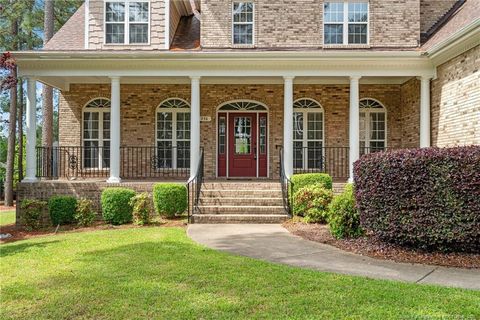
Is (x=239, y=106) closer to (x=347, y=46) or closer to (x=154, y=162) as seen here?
(x=154, y=162)

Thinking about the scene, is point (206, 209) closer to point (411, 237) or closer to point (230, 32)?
point (411, 237)

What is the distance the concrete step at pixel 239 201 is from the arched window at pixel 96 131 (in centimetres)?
505

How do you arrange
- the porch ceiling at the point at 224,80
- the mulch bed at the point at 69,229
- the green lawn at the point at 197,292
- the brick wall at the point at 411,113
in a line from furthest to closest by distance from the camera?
the porch ceiling at the point at 224,80, the brick wall at the point at 411,113, the mulch bed at the point at 69,229, the green lawn at the point at 197,292

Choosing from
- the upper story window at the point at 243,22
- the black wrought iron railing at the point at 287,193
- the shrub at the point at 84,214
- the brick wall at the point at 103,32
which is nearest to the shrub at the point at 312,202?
the black wrought iron railing at the point at 287,193

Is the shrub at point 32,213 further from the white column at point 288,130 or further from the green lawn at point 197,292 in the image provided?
the white column at point 288,130

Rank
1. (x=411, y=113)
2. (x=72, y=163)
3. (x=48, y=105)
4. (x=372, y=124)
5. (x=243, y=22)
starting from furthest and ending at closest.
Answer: (x=48, y=105), (x=372, y=124), (x=72, y=163), (x=243, y=22), (x=411, y=113)

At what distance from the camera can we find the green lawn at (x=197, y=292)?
3.85 meters

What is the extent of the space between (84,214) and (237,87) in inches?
258

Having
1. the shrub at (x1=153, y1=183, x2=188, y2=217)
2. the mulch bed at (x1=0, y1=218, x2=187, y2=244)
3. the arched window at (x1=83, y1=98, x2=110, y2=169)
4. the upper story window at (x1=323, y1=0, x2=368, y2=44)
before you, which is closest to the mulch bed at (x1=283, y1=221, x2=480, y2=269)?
the mulch bed at (x1=0, y1=218, x2=187, y2=244)

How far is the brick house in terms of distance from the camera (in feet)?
37.2

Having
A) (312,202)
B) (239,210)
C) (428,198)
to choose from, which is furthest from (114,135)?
(428,198)

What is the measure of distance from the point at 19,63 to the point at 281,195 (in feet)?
27.4

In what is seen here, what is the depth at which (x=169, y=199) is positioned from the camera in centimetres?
1023

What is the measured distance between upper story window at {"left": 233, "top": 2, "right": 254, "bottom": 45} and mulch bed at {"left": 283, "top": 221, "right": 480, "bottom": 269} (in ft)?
25.0
